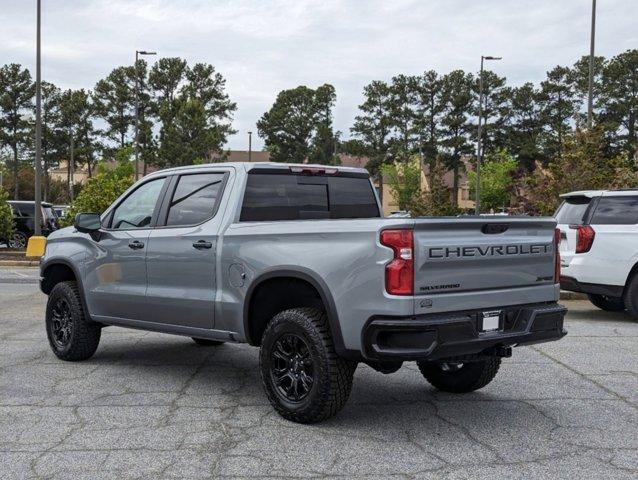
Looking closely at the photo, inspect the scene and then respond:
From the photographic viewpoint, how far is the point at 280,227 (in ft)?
18.5

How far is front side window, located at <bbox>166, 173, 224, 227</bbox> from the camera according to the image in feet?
21.0

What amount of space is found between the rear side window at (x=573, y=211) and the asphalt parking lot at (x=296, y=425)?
10.3 feet

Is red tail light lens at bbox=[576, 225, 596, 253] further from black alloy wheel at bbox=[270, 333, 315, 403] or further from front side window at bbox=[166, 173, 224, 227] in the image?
black alloy wheel at bbox=[270, 333, 315, 403]

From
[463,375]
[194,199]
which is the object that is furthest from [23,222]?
[463,375]

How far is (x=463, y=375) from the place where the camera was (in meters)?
6.31

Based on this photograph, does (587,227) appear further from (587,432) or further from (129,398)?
(129,398)

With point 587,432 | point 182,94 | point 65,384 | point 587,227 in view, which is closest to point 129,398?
Answer: point 65,384

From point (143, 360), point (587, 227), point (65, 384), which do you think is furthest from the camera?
point (587, 227)

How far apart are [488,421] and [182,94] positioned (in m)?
80.5

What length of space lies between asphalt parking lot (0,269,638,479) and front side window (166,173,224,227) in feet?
4.68

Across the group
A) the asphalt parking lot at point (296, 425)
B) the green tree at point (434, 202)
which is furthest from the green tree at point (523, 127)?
the asphalt parking lot at point (296, 425)

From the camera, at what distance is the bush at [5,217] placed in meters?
24.4

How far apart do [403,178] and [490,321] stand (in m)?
81.8

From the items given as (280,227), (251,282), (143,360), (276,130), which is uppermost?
(276,130)
